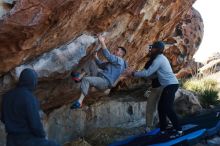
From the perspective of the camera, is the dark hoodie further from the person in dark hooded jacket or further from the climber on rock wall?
the climber on rock wall

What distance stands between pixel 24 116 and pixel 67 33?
3.40 m

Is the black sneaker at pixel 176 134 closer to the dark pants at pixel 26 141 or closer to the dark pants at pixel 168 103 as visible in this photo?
the dark pants at pixel 168 103

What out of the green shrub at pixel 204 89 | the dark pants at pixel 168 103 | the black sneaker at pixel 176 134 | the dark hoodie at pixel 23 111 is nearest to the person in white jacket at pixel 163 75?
the dark pants at pixel 168 103

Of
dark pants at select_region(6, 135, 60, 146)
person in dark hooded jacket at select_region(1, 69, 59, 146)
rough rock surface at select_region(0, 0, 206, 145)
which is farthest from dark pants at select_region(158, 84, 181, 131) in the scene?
dark pants at select_region(6, 135, 60, 146)

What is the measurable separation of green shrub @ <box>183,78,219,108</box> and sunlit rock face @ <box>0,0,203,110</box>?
4.64 meters

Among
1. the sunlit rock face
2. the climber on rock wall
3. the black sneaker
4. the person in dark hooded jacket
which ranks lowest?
the black sneaker

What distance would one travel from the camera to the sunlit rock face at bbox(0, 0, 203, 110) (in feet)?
29.7

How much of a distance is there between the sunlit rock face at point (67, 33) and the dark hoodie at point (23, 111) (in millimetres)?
1563

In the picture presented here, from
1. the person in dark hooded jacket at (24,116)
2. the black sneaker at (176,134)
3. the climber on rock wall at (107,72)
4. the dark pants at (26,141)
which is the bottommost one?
the black sneaker at (176,134)

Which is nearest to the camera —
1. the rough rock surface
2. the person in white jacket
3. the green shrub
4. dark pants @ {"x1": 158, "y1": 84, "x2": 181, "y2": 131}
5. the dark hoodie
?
the dark hoodie

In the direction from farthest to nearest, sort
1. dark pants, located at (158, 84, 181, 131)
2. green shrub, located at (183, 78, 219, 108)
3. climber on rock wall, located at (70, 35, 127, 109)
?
1. green shrub, located at (183, 78, 219, 108)
2. dark pants, located at (158, 84, 181, 131)
3. climber on rock wall, located at (70, 35, 127, 109)

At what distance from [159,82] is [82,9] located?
9.37 feet

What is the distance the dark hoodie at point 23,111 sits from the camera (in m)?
7.52

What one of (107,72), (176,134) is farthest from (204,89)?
(107,72)
